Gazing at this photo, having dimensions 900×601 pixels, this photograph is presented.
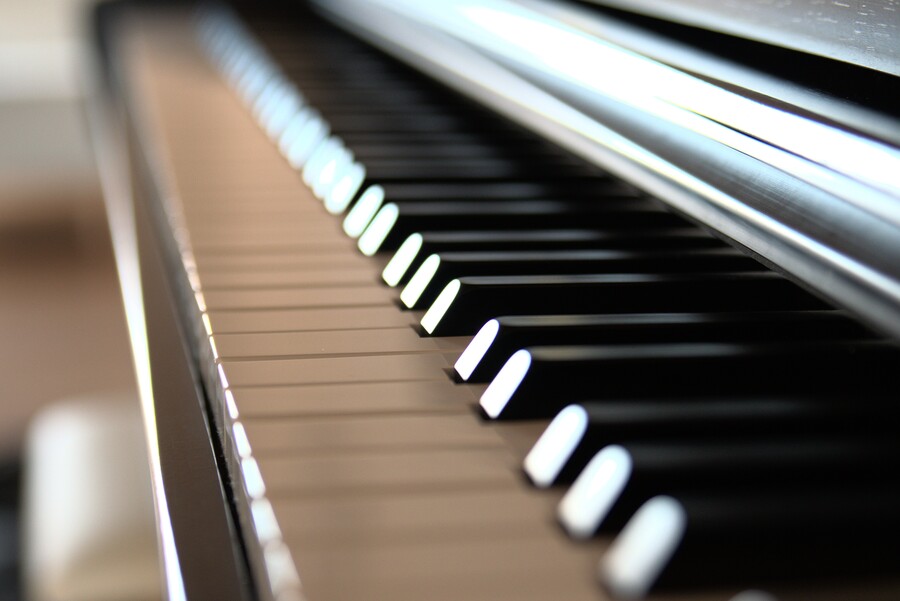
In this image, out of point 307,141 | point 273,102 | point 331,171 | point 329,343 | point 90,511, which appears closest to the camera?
point 329,343

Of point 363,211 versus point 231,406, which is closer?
point 231,406

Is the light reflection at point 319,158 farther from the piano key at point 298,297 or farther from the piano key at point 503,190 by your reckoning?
the piano key at point 298,297

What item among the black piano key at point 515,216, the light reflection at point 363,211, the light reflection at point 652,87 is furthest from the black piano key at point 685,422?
the light reflection at point 363,211

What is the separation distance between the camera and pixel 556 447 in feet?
1.66

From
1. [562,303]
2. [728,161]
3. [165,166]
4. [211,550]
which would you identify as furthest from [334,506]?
[165,166]

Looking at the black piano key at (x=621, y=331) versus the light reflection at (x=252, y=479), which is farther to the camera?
the black piano key at (x=621, y=331)

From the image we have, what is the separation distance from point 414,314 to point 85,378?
7.41ft

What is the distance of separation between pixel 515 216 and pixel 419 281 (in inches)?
6.3

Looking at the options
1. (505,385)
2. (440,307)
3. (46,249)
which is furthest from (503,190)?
(46,249)

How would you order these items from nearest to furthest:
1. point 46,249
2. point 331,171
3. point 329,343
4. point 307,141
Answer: point 329,343, point 331,171, point 307,141, point 46,249

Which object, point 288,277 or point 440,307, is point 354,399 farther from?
point 288,277

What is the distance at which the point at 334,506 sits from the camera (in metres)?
0.47

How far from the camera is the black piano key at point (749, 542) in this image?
41 centimetres

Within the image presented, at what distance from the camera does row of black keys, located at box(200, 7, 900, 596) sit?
0.44m
